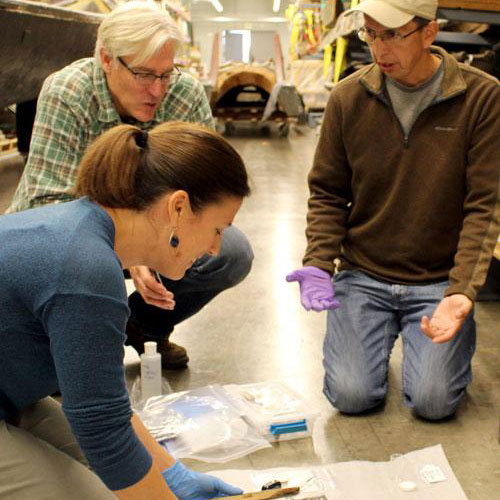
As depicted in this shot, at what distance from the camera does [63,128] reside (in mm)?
2160

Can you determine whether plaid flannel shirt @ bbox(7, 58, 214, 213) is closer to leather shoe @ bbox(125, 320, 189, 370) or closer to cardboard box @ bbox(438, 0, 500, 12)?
leather shoe @ bbox(125, 320, 189, 370)

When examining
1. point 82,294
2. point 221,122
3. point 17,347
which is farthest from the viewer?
point 221,122

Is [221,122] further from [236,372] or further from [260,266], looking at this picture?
[236,372]

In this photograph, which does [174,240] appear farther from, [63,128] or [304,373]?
[304,373]

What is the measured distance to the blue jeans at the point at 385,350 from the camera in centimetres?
222

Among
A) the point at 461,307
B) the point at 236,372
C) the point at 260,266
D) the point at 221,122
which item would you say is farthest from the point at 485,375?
the point at 221,122

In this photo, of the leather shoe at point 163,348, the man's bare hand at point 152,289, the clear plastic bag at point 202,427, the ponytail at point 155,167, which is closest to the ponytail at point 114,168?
the ponytail at point 155,167

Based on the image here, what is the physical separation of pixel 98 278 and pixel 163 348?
143 centimetres

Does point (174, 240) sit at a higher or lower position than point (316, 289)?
higher

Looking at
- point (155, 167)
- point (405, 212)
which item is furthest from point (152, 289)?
point (155, 167)

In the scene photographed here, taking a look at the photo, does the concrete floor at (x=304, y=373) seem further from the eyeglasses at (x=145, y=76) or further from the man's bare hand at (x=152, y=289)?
the eyeglasses at (x=145, y=76)

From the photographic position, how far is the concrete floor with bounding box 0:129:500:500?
78.8 inches

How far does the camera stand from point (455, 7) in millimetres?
3332

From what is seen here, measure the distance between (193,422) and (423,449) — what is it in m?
0.61
